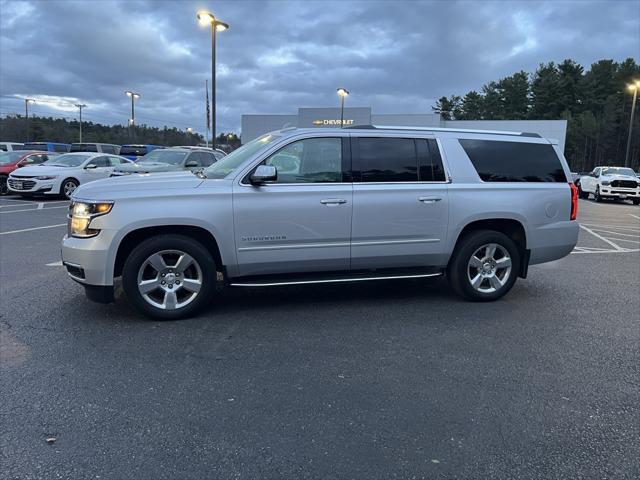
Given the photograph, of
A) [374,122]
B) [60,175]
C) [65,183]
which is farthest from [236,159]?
[374,122]

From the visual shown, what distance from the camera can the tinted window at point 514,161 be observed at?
5.65 meters

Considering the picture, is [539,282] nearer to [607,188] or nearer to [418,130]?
[418,130]

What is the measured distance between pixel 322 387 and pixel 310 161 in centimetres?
247

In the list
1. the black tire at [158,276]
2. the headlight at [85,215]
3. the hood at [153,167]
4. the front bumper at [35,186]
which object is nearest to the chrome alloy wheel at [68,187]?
the front bumper at [35,186]

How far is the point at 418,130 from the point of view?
18.1ft

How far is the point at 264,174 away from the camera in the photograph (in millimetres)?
4695

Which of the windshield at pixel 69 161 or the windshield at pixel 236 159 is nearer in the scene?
the windshield at pixel 236 159

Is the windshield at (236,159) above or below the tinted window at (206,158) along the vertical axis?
below

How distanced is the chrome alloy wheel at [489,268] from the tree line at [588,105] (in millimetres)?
81628

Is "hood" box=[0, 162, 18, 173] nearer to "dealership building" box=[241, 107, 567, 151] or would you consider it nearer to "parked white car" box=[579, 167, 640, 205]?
"parked white car" box=[579, 167, 640, 205]

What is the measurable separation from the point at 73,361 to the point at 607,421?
3.82 m

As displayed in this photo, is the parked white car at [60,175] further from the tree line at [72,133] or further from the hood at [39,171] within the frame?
the tree line at [72,133]

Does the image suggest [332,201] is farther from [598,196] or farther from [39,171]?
[598,196]

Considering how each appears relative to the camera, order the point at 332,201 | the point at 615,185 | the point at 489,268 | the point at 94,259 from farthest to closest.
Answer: the point at 615,185 < the point at 489,268 < the point at 332,201 < the point at 94,259
